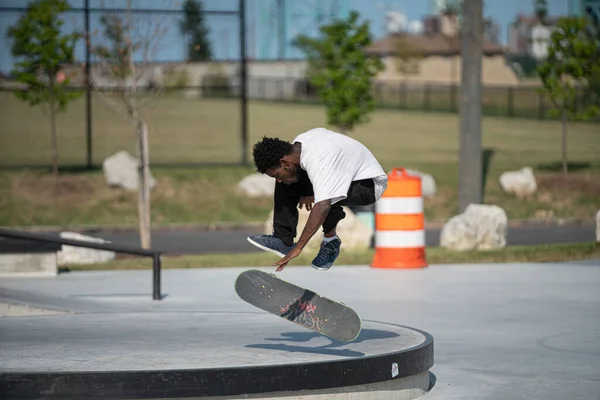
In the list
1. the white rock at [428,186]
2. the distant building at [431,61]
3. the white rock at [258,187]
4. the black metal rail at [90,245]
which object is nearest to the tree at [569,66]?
the white rock at [428,186]

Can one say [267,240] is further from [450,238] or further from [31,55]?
[31,55]

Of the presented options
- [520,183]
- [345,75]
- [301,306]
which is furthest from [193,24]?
[301,306]

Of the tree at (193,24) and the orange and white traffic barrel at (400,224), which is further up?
the tree at (193,24)

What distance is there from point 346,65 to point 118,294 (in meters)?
16.8

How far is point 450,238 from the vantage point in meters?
17.9

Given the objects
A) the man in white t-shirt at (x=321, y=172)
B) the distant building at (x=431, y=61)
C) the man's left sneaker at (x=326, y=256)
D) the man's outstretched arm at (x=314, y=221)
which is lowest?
the man's left sneaker at (x=326, y=256)

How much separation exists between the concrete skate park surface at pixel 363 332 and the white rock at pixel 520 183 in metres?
11.6

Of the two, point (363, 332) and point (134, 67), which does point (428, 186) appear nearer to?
point (134, 67)

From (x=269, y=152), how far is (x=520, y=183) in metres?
19.9

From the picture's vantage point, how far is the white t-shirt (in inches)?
304

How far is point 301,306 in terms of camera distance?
8.14 metres

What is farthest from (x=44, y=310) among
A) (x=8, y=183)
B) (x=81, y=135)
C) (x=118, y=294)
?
(x=81, y=135)

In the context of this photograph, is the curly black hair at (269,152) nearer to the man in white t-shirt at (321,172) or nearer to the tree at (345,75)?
the man in white t-shirt at (321,172)

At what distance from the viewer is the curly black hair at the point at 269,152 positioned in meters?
7.83
